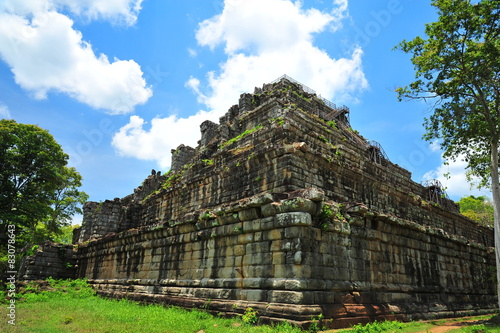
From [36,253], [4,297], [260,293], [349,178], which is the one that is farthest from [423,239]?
[36,253]

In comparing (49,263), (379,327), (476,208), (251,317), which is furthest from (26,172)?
(476,208)

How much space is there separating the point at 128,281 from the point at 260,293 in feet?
25.5

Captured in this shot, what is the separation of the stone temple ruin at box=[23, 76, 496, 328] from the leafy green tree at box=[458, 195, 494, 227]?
28.4m

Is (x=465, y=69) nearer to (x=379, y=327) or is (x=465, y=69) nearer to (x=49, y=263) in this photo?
(x=379, y=327)

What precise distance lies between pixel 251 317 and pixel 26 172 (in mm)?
22573

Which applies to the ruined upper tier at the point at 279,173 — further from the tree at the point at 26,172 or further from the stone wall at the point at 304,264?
the tree at the point at 26,172

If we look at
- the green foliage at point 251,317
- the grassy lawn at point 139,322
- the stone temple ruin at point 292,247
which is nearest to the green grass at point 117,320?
the grassy lawn at point 139,322

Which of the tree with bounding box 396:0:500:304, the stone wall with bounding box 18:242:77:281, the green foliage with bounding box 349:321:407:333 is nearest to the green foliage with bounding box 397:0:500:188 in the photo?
the tree with bounding box 396:0:500:304

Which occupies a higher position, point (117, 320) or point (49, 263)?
point (49, 263)

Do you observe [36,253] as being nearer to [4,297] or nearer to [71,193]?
[4,297]

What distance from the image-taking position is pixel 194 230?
Result: 1062 cm

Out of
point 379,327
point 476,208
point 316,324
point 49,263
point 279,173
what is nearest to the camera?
point 316,324

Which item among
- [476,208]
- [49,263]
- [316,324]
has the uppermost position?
[476,208]

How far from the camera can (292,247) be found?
7.46 meters
